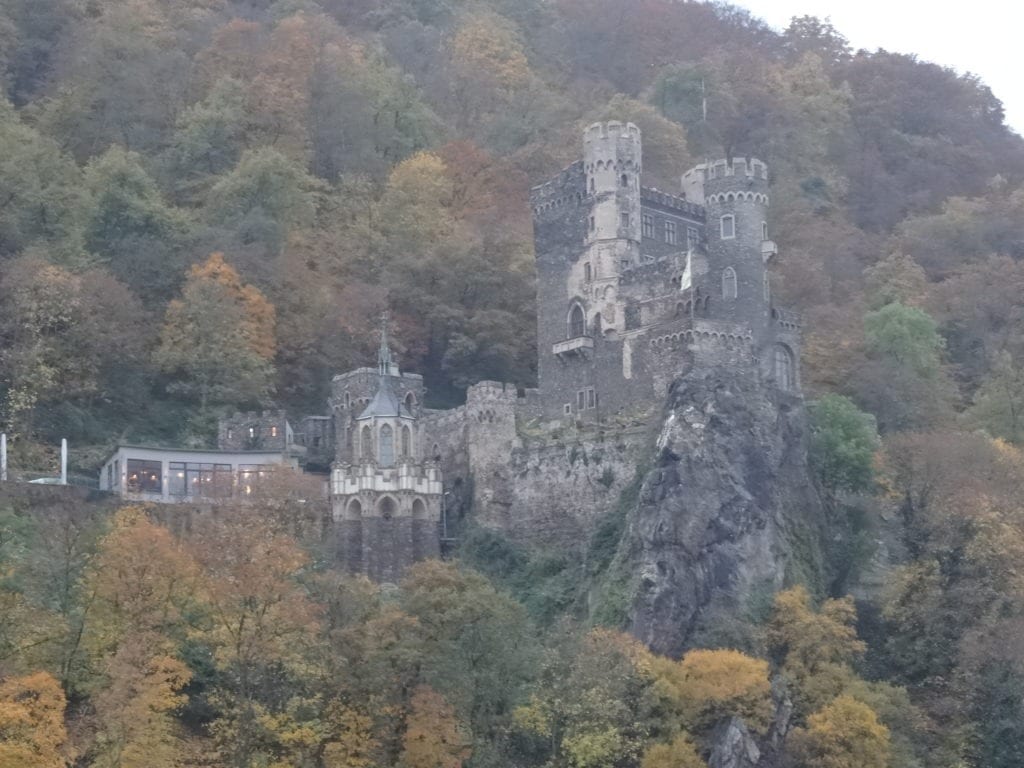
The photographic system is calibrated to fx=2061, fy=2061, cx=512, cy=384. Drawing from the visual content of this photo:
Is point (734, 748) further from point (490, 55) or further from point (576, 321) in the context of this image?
point (490, 55)

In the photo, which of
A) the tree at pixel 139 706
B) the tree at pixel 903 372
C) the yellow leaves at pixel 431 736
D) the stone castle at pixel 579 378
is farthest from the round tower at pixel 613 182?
Result: the tree at pixel 139 706

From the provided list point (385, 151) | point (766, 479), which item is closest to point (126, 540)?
point (766, 479)

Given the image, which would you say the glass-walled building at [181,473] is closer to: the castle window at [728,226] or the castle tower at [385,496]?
the castle tower at [385,496]

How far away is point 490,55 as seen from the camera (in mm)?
122625

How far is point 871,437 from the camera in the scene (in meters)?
77.9

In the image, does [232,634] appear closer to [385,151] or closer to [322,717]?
[322,717]

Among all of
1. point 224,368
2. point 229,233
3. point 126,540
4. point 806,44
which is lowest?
point 126,540

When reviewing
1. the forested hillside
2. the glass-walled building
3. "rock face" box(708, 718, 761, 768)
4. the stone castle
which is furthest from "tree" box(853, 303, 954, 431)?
the glass-walled building

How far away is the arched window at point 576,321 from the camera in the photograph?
79562mm

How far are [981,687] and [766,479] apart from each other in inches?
415

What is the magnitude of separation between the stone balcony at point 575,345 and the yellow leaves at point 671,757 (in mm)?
19492

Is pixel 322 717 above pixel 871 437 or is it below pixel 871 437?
below

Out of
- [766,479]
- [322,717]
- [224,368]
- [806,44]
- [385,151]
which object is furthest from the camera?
[806,44]

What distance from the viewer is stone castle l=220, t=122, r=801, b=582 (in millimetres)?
73938
